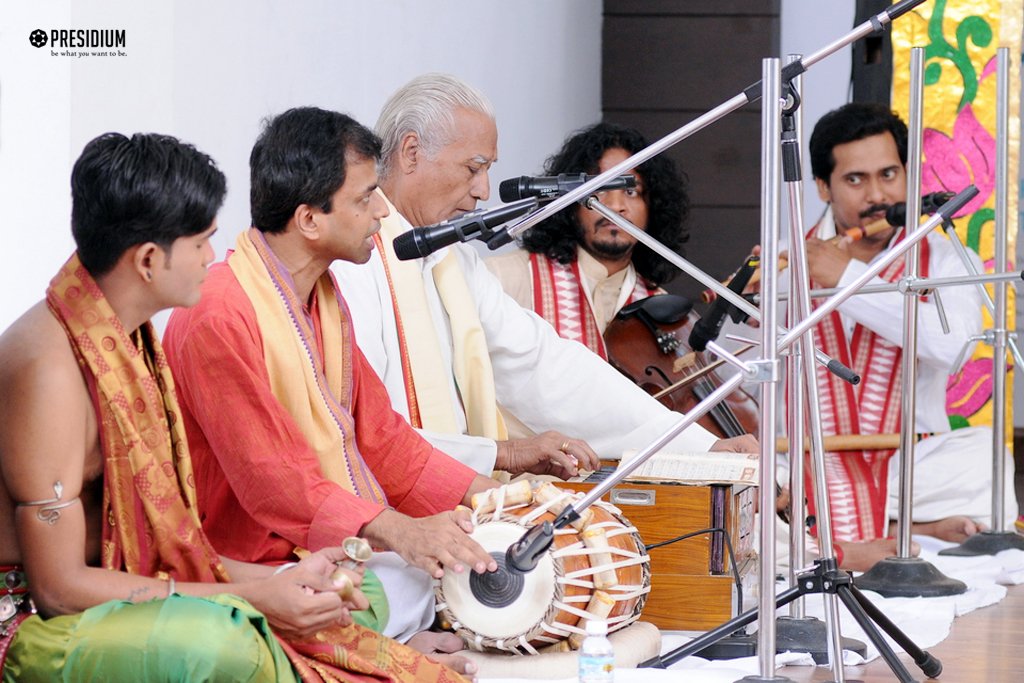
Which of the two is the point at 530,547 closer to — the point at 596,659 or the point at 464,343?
the point at 596,659

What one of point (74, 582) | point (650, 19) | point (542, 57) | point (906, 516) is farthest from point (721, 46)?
point (74, 582)

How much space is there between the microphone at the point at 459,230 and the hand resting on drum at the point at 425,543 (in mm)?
535

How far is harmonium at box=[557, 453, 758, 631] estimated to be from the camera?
3604 mm

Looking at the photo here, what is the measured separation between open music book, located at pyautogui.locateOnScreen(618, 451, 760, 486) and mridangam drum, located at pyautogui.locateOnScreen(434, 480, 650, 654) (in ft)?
→ 1.32

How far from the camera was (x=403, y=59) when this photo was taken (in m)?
4.81

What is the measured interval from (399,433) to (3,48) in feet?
3.85

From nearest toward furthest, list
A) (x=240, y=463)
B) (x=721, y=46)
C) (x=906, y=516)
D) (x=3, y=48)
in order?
(x=240, y=463)
(x=3, y=48)
(x=906, y=516)
(x=721, y=46)

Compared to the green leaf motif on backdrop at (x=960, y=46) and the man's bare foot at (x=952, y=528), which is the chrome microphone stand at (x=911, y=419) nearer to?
the man's bare foot at (x=952, y=528)

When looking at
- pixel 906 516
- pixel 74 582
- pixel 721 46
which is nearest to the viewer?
pixel 74 582

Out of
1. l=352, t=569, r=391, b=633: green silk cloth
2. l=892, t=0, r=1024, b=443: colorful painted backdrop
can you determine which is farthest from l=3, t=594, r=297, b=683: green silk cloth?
l=892, t=0, r=1024, b=443: colorful painted backdrop

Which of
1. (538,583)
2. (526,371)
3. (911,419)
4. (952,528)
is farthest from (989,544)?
(538,583)

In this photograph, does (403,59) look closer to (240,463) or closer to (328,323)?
(328,323)

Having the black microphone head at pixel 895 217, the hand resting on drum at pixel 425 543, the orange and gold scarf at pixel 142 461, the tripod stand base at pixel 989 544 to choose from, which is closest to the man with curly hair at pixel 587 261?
the black microphone head at pixel 895 217

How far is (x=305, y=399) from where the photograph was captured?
2965 mm
